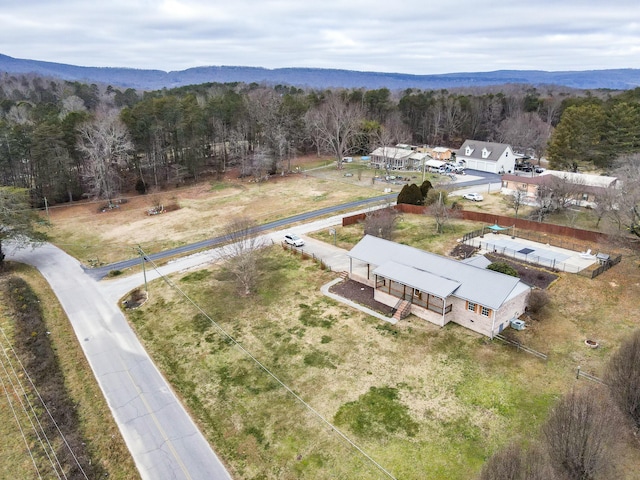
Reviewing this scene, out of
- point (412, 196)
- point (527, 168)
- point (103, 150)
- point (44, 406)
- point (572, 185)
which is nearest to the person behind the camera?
point (44, 406)

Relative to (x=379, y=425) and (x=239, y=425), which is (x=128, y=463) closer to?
(x=239, y=425)

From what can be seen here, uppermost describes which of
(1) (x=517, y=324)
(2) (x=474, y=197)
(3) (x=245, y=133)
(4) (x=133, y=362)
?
(3) (x=245, y=133)

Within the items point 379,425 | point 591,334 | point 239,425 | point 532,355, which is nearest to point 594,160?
point 591,334

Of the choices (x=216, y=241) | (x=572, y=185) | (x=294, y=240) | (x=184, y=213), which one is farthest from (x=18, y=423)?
(x=572, y=185)

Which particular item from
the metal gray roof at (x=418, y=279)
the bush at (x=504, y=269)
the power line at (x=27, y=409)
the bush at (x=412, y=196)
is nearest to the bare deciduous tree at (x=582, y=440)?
the metal gray roof at (x=418, y=279)

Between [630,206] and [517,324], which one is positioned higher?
[630,206]

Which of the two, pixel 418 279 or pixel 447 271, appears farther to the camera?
pixel 447 271

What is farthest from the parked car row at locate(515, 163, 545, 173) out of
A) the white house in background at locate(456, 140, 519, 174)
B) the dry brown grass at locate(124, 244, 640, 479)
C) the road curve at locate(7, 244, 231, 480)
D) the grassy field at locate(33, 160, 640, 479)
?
the road curve at locate(7, 244, 231, 480)

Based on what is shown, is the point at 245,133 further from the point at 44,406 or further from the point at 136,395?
the point at 44,406
